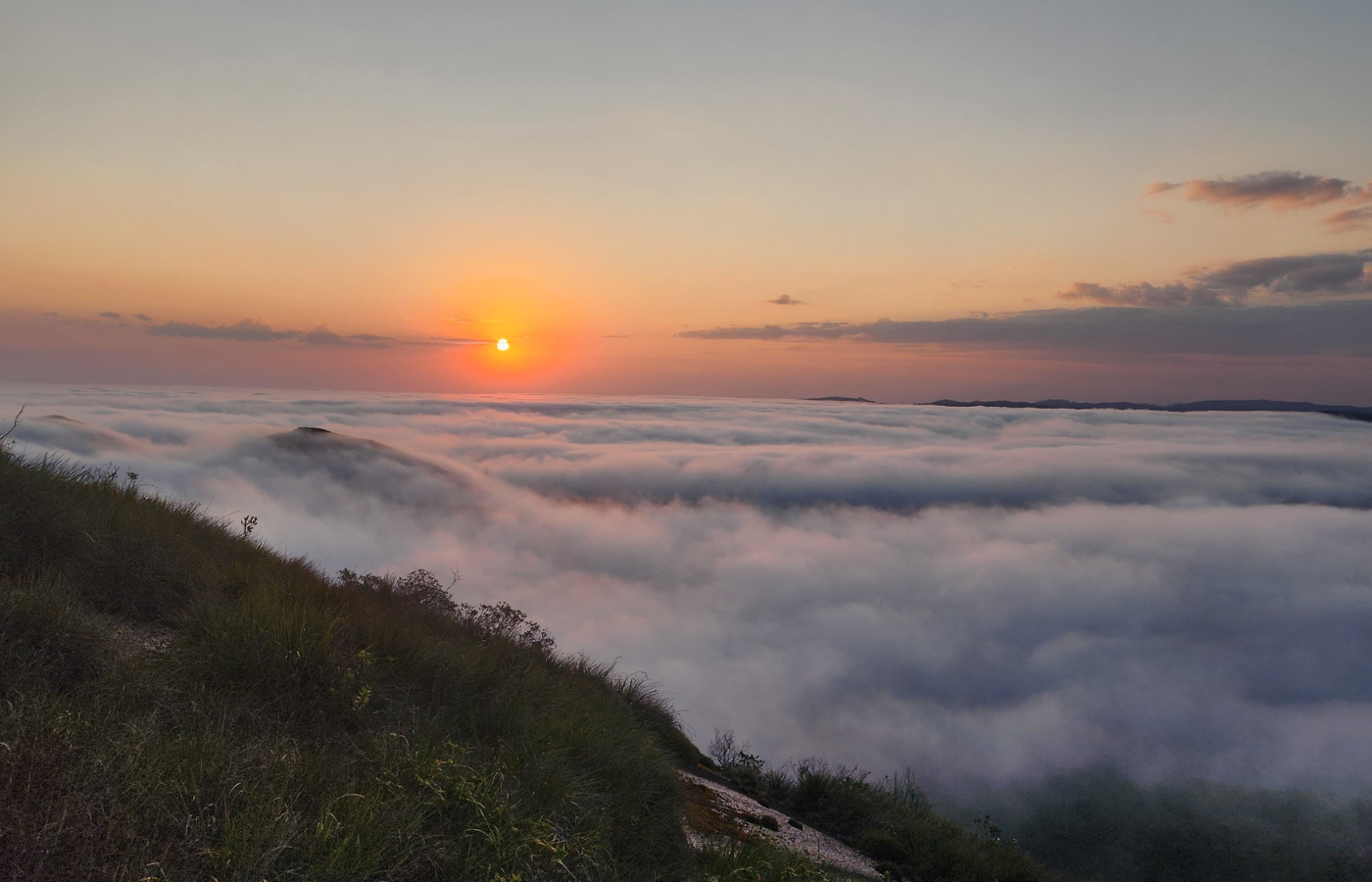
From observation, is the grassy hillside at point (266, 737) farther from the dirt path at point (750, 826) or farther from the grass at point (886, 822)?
the grass at point (886, 822)

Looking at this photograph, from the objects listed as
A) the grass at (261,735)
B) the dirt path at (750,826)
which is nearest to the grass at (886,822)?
the dirt path at (750,826)

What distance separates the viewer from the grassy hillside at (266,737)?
10.3ft

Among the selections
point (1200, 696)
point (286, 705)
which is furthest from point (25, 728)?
point (1200, 696)

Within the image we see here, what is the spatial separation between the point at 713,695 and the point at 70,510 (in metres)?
92.3

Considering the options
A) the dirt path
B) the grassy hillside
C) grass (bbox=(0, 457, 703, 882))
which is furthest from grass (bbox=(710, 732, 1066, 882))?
grass (bbox=(0, 457, 703, 882))

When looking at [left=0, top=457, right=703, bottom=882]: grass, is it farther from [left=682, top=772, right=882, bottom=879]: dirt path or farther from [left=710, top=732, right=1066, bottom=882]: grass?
[left=710, top=732, right=1066, bottom=882]: grass

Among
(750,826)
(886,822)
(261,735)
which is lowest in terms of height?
(886,822)

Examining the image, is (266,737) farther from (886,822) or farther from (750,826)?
(886,822)

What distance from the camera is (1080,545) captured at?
164875 mm

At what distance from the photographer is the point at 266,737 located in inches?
166

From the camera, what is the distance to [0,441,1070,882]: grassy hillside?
10.3ft

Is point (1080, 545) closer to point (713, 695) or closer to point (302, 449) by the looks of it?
point (713, 695)

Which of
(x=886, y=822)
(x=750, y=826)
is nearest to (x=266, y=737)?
(x=750, y=826)

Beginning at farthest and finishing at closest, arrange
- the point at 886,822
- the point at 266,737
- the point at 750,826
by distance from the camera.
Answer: the point at 886,822, the point at 750,826, the point at 266,737
